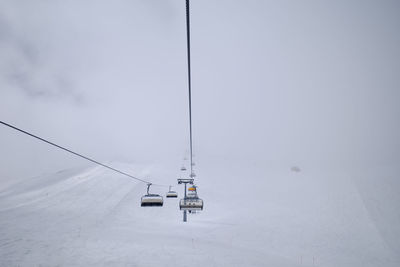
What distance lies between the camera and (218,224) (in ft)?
85.7

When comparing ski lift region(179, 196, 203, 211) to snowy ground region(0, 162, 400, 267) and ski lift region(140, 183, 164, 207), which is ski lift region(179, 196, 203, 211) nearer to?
ski lift region(140, 183, 164, 207)

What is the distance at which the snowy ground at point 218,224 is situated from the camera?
58.6 ft

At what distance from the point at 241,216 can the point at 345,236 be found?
13736mm

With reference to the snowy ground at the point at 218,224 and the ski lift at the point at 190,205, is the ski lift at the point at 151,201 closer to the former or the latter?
the ski lift at the point at 190,205

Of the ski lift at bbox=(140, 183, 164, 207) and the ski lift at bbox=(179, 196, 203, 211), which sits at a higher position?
the ski lift at bbox=(140, 183, 164, 207)

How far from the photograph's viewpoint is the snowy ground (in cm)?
1788

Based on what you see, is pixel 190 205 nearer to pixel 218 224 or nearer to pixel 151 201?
pixel 151 201

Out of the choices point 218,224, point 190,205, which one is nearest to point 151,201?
point 190,205

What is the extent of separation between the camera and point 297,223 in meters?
27.9

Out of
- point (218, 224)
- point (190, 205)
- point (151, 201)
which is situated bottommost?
point (218, 224)

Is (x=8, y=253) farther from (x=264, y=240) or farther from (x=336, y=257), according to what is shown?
(x=336, y=257)

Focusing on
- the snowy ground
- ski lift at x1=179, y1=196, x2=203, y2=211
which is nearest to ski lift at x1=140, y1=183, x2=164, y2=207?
ski lift at x1=179, y1=196, x2=203, y2=211

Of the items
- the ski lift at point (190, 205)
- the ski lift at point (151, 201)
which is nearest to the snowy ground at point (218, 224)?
the ski lift at point (190, 205)

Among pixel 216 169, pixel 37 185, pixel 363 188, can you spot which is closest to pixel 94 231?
pixel 216 169
